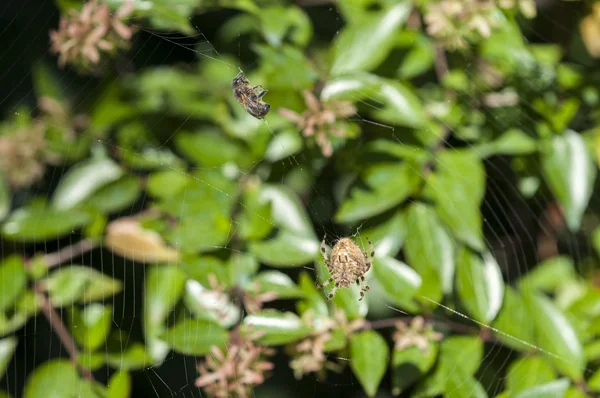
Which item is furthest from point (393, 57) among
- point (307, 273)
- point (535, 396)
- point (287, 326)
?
point (535, 396)

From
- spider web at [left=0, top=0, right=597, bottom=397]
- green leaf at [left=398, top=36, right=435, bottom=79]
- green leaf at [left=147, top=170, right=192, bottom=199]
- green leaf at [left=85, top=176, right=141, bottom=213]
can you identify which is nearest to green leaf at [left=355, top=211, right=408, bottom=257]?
spider web at [left=0, top=0, right=597, bottom=397]

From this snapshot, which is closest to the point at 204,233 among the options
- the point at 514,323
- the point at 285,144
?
the point at 285,144

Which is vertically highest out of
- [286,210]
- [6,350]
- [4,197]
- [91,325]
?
[286,210]

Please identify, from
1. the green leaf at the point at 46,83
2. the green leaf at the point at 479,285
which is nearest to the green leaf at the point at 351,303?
the green leaf at the point at 479,285

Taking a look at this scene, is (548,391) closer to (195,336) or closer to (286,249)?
(286,249)

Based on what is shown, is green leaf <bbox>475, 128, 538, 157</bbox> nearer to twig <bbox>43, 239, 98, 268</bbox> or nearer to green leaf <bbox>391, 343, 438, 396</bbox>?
green leaf <bbox>391, 343, 438, 396</bbox>

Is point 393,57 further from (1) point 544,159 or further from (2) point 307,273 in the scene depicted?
(2) point 307,273
